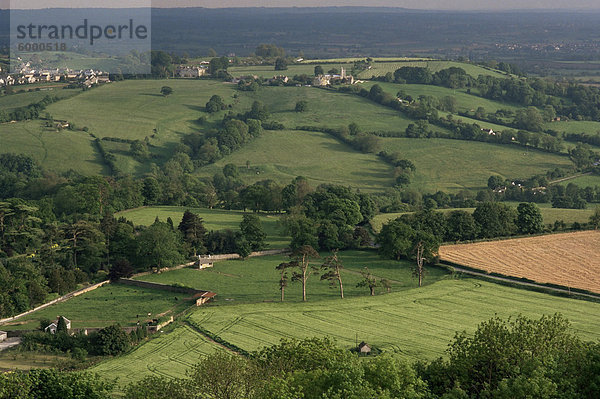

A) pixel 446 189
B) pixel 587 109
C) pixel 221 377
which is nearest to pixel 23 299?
pixel 221 377

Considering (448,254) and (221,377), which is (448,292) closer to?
(448,254)

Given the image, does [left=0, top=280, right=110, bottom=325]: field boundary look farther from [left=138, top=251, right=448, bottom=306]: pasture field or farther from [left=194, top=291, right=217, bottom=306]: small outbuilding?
[left=194, top=291, right=217, bottom=306]: small outbuilding

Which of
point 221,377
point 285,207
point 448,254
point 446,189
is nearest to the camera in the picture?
point 221,377

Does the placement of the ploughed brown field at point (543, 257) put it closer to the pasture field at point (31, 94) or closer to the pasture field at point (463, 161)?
the pasture field at point (463, 161)

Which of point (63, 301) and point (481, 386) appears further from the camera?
point (63, 301)

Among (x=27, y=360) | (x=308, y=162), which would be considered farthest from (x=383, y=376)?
(x=308, y=162)

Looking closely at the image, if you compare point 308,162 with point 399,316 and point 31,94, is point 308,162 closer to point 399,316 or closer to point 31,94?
point 31,94
